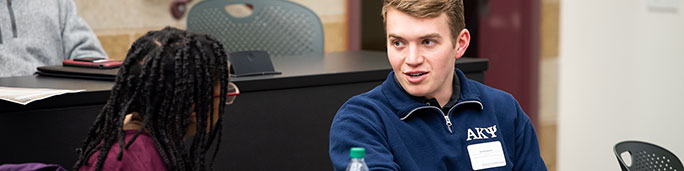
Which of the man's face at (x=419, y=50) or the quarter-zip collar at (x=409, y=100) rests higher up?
the man's face at (x=419, y=50)

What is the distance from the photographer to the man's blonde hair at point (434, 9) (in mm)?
1474

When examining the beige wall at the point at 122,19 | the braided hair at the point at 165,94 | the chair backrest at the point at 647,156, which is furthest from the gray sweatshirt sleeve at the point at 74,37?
the chair backrest at the point at 647,156

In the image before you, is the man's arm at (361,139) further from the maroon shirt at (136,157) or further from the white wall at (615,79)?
the white wall at (615,79)

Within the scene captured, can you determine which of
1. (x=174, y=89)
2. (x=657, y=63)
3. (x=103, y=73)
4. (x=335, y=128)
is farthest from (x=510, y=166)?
(x=657, y=63)

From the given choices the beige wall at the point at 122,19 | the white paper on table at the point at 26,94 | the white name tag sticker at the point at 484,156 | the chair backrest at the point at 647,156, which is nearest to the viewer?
the white name tag sticker at the point at 484,156

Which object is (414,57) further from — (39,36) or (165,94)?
(39,36)

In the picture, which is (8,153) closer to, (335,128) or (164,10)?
(335,128)

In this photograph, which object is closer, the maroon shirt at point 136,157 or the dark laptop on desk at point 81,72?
the maroon shirt at point 136,157

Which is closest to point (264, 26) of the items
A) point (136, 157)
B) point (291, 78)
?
point (291, 78)

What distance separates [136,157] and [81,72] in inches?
31.9

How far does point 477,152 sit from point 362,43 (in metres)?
2.46

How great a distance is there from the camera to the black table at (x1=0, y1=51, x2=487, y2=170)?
67.8 inches

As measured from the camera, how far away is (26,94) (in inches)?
66.4

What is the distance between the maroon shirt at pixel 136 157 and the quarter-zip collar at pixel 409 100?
46cm
